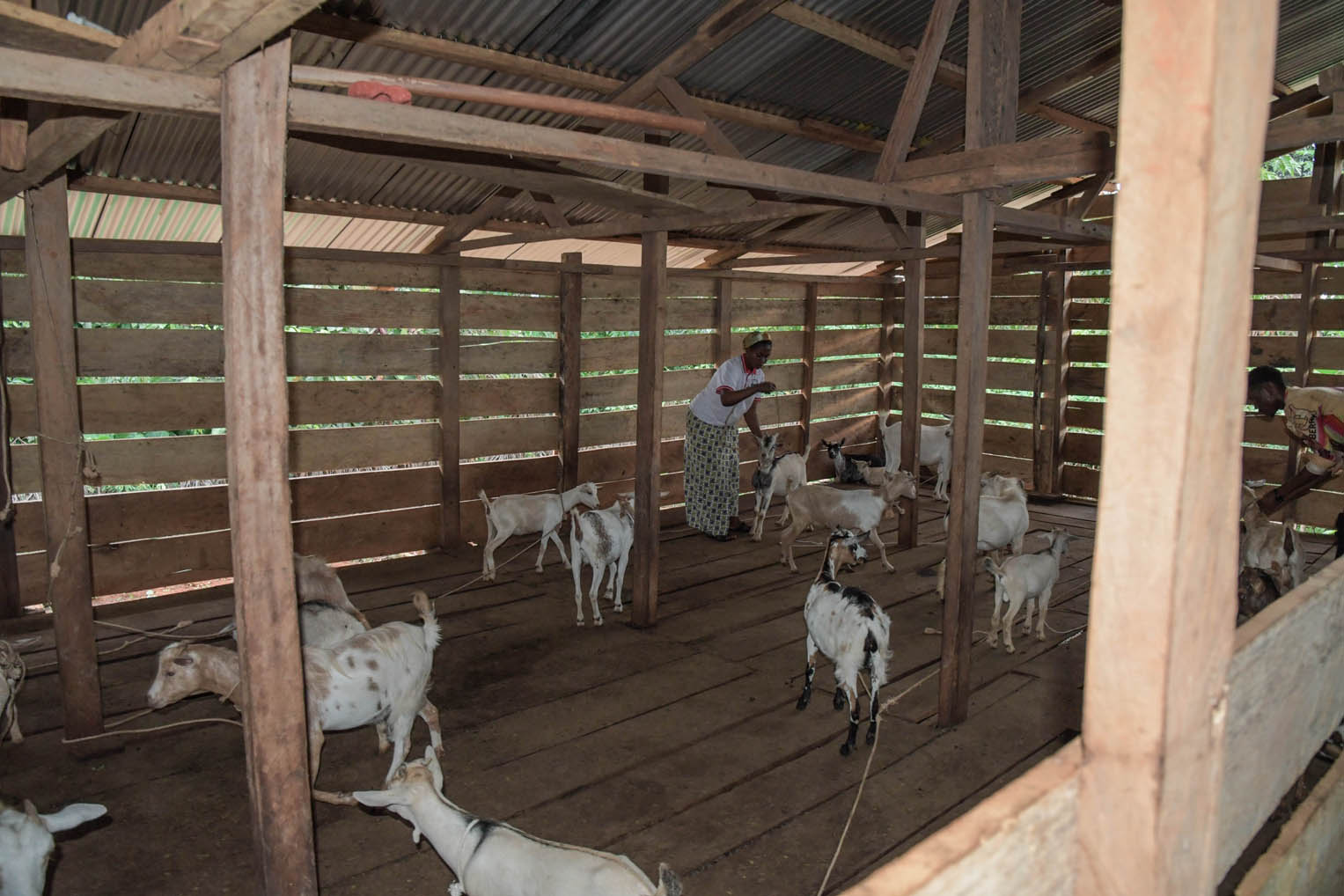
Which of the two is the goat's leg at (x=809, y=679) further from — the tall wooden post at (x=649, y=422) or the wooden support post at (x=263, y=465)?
the wooden support post at (x=263, y=465)

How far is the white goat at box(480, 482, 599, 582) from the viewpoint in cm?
804

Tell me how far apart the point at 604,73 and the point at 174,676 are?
4.62m

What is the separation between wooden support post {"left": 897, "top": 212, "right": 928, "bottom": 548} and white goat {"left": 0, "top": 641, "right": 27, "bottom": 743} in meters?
7.44

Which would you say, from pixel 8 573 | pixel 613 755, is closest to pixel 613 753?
pixel 613 755

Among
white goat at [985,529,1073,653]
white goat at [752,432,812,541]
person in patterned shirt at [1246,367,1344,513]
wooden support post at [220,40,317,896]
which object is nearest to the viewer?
wooden support post at [220,40,317,896]

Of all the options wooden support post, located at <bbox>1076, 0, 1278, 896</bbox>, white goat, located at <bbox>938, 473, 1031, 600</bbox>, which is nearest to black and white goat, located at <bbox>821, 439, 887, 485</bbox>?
white goat, located at <bbox>938, 473, 1031, 600</bbox>

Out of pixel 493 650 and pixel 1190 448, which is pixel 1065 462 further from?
pixel 1190 448

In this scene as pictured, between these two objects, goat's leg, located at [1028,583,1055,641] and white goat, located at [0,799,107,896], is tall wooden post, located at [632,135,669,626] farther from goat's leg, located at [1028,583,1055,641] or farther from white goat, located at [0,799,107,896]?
white goat, located at [0,799,107,896]

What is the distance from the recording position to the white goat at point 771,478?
10023mm

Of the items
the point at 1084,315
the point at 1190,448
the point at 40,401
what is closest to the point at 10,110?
the point at 40,401

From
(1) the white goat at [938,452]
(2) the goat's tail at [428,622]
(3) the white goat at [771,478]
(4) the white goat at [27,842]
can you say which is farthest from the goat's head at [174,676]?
(1) the white goat at [938,452]

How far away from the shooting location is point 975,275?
483 cm

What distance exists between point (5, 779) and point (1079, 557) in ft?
29.2

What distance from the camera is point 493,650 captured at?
6398 mm
